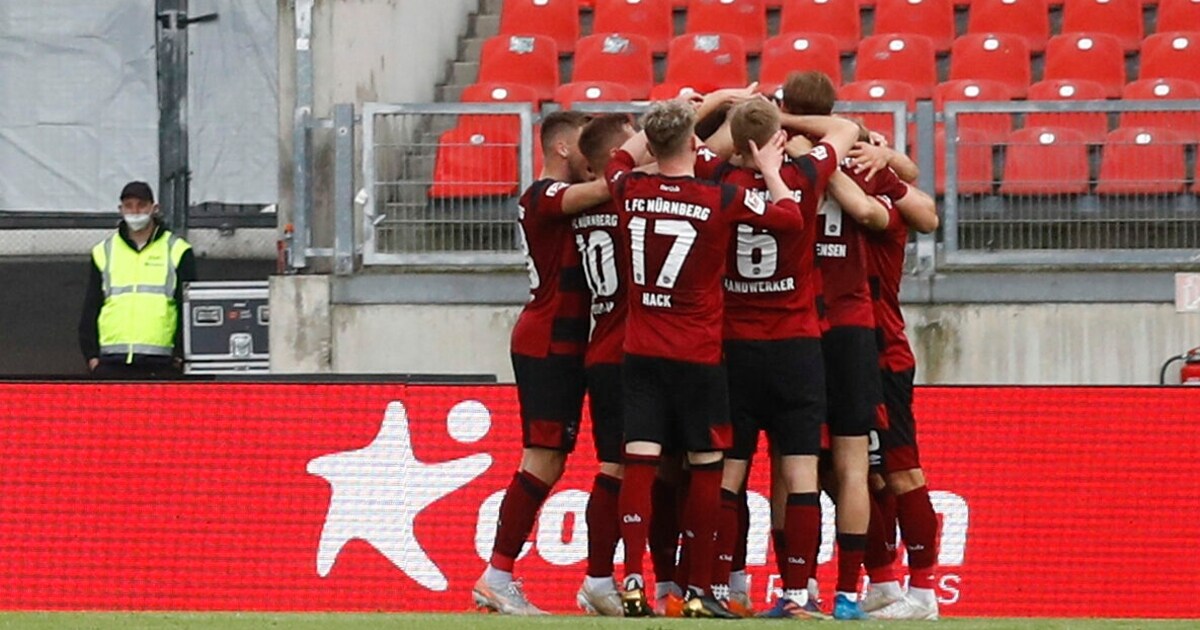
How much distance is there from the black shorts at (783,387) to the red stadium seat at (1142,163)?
4.40 metres

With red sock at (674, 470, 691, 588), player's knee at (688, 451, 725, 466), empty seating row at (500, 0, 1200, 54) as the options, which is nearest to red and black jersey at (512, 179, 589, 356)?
red sock at (674, 470, 691, 588)

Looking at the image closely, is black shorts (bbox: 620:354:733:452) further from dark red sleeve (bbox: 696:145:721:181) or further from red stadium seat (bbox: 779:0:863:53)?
red stadium seat (bbox: 779:0:863:53)

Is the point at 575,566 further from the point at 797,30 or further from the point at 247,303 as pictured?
the point at 797,30

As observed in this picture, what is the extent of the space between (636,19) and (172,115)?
127 inches

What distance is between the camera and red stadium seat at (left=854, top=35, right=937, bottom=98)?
49.1 feet

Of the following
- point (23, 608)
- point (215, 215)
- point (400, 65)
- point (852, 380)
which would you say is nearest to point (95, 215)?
point (215, 215)

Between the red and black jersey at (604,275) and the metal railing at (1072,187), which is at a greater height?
the metal railing at (1072,187)

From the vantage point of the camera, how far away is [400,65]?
14656 millimetres

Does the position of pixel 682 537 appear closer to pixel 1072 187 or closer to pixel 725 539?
pixel 725 539

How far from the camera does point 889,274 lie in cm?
949

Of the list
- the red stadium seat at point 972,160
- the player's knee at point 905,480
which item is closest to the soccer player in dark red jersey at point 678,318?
the player's knee at point 905,480

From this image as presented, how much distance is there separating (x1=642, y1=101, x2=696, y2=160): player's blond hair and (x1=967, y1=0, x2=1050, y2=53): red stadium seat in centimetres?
721

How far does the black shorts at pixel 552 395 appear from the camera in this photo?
948 centimetres

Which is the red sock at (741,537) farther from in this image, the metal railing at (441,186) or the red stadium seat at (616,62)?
the red stadium seat at (616,62)
